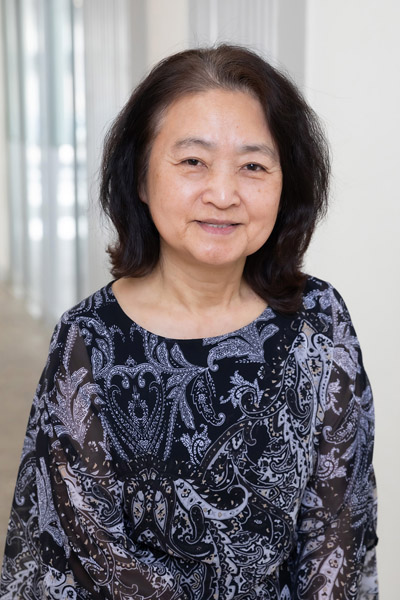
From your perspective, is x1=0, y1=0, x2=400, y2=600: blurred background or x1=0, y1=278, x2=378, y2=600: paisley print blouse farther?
x1=0, y1=0, x2=400, y2=600: blurred background

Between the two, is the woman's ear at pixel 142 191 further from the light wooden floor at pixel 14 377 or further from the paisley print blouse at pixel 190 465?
the light wooden floor at pixel 14 377

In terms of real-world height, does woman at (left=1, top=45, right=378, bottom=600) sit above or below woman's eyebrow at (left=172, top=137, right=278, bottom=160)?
below

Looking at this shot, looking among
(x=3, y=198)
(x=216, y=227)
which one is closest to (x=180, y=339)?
(x=216, y=227)

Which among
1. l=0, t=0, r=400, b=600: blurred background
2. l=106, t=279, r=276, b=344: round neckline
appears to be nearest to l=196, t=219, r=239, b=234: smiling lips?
l=106, t=279, r=276, b=344: round neckline

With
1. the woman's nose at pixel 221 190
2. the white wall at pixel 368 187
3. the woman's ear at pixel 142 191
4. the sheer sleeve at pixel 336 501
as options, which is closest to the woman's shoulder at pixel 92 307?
the woman's ear at pixel 142 191

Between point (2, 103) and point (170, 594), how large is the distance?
8.30 meters

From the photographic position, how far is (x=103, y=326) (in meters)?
1.70

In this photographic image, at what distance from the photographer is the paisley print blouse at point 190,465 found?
Answer: 163cm

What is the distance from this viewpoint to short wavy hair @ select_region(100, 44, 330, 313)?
1611 mm

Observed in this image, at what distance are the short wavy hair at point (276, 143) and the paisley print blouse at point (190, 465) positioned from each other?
117mm

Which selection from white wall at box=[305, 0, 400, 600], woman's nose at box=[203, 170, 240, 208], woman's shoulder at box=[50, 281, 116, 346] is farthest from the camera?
white wall at box=[305, 0, 400, 600]

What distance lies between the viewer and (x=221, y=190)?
5.12 feet

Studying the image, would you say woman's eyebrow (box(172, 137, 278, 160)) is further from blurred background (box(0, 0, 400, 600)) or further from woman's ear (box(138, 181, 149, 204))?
blurred background (box(0, 0, 400, 600))

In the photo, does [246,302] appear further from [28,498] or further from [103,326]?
[28,498]
